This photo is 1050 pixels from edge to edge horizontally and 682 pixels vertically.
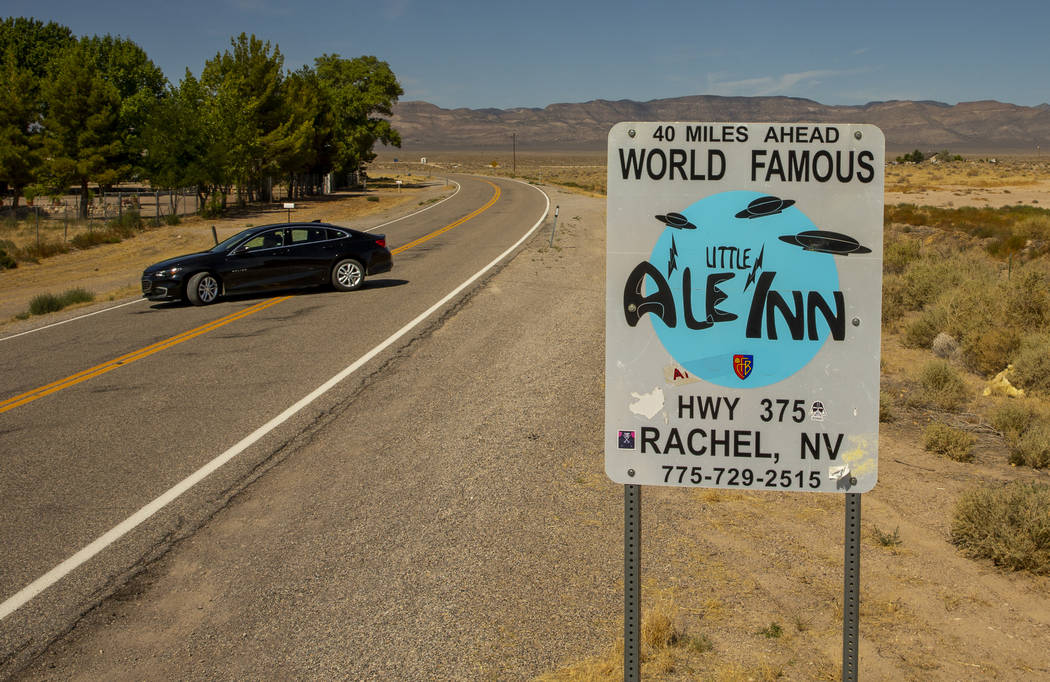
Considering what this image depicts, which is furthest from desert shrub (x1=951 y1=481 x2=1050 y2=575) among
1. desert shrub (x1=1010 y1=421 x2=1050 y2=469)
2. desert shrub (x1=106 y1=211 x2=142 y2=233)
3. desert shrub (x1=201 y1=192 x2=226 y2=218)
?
desert shrub (x1=201 y1=192 x2=226 y2=218)

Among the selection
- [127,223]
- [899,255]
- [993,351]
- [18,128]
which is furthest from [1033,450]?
[18,128]

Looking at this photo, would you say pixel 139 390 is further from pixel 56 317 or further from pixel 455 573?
pixel 56 317

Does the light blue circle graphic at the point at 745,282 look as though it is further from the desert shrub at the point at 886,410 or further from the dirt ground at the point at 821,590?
the desert shrub at the point at 886,410

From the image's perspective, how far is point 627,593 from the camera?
10.7ft

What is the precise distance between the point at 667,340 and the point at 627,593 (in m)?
0.97

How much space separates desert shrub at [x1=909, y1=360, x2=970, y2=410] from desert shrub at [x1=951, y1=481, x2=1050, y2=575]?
3.99m

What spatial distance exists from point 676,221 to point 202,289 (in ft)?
52.7

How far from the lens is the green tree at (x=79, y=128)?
46.8 meters

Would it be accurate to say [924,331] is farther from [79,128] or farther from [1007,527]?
[79,128]

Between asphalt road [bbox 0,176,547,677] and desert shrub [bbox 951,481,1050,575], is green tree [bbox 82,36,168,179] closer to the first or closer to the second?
asphalt road [bbox 0,176,547,677]

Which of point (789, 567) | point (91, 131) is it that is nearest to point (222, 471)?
point (789, 567)

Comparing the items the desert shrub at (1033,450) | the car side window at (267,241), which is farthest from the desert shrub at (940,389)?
the car side window at (267,241)

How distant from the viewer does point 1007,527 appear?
19.8 ft

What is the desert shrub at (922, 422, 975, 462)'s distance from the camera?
8.44m
